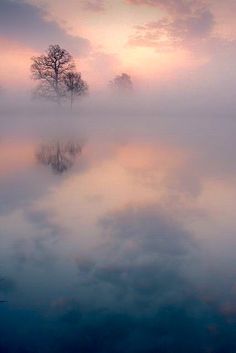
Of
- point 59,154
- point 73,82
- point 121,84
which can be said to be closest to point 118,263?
point 59,154

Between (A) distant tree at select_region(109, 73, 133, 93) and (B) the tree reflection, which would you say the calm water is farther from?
(A) distant tree at select_region(109, 73, 133, 93)

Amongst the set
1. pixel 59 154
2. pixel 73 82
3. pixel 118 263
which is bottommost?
pixel 118 263

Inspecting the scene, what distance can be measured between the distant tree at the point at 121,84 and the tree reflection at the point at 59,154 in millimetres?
92687

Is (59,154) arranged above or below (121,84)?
below

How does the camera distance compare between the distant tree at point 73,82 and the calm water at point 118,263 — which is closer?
the calm water at point 118,263

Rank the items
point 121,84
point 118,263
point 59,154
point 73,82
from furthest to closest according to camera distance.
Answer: point 121,84 < point 73,82 < point 59,154 < point 118,263

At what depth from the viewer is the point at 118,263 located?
8383mm

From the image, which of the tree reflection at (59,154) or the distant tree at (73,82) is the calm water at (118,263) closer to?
the tree reflection at (59,154)

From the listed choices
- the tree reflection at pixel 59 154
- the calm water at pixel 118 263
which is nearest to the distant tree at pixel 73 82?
the tree reflection at pixel 59 154

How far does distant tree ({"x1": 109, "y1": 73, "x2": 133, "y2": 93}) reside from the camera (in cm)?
11773

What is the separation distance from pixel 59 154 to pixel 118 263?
1721 cm

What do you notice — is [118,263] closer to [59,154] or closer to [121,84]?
[59,154]

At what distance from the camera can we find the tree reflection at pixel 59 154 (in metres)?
20.5

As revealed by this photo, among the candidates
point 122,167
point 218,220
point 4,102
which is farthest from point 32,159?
point 4,102
